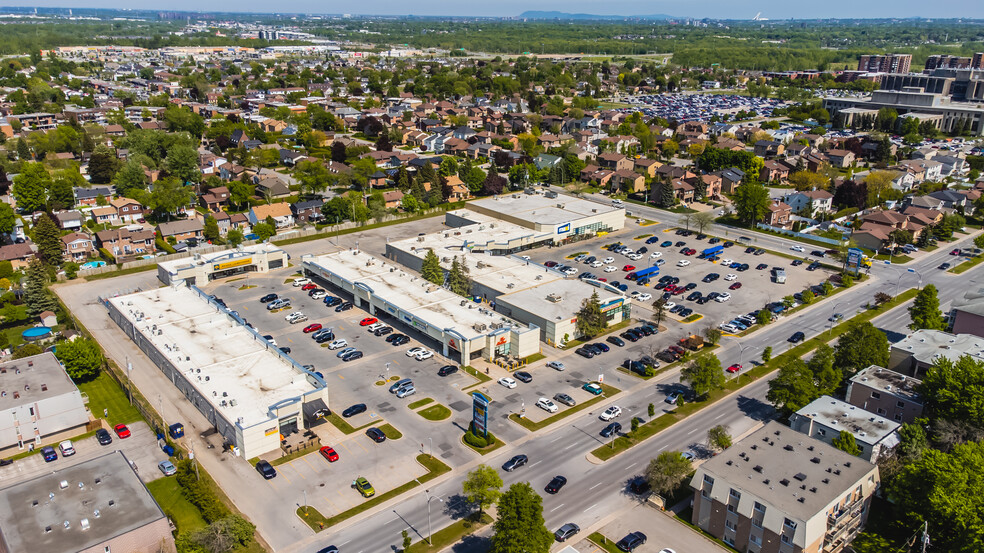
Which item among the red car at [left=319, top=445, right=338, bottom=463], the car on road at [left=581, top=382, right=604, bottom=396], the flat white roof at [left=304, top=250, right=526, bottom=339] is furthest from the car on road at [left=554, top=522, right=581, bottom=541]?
the flat white roof at [left=304, top=250, right=526, bottom=339]

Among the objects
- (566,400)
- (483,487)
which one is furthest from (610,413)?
(483,487)

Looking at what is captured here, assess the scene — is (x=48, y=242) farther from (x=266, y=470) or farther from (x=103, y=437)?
(x=266, y=470)

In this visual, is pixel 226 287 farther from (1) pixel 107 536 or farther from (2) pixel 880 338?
(2) pixel 880 338

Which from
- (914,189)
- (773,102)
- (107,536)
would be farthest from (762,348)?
(773,102)

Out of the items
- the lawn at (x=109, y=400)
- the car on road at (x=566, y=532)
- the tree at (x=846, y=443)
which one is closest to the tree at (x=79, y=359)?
the lawn at (x=109, y=400)

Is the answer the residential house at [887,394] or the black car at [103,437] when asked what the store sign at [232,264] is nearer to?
the black car at [103,437]

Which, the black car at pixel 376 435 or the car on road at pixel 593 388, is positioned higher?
the car on road at pixel 593 388
